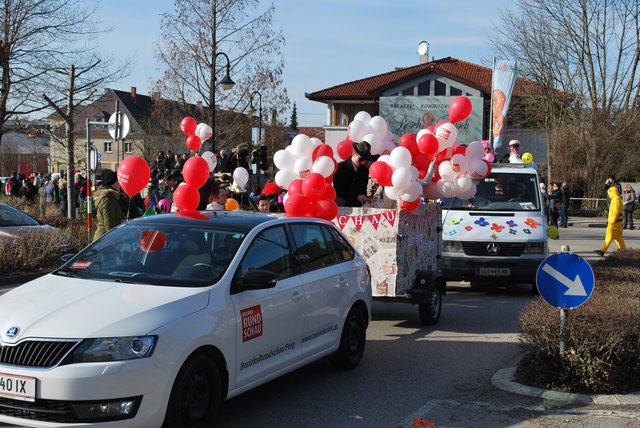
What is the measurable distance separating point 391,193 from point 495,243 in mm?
3632

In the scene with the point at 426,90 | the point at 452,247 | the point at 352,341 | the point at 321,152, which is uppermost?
the point at 426,90

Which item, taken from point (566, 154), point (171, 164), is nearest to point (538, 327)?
point (171, 164)

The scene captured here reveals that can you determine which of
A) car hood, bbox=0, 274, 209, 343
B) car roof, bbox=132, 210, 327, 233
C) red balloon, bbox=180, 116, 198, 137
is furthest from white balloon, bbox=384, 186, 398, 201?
red balloon, bbox=180, 116, 198, 137

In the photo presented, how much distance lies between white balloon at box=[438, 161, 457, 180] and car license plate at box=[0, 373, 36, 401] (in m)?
6.64

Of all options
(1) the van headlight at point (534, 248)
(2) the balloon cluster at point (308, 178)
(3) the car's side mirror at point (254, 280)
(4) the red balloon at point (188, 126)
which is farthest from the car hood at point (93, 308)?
(4) the red balloon at point (188, 126)

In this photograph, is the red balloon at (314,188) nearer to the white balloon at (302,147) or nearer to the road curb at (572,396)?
the white balloon at (302,147)

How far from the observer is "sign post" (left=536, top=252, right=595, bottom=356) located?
6.54 metres

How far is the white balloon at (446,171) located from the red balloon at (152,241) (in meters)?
4.93

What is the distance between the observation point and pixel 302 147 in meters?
9.97

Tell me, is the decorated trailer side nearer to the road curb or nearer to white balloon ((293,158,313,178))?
white balloon ((293,158,313,178))

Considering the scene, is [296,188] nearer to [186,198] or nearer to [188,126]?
[186,198]

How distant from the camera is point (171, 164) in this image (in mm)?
22703

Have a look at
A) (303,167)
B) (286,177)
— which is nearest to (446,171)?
(303,167)

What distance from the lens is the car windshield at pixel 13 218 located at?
14.3m
